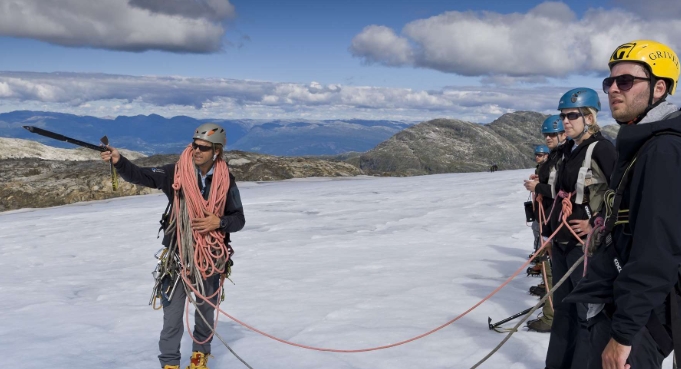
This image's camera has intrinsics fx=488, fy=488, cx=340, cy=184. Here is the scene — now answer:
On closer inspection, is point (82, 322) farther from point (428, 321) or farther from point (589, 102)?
point (589, 102)

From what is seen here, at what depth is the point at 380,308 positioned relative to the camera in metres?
7.52

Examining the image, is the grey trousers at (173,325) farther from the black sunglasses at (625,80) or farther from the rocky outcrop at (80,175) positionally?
the rocky outcrop at (80,175)

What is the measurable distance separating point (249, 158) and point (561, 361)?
33958 millimetres

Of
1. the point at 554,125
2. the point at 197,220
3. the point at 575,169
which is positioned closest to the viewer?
the point at 575,169

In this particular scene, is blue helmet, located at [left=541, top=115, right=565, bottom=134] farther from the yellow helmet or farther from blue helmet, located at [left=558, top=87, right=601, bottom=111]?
the yellow helmet

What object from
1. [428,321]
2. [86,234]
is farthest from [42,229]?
[428,321]

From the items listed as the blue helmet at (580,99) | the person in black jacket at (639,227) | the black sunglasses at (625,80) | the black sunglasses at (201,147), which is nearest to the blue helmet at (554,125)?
the blue helmet at (580,99)

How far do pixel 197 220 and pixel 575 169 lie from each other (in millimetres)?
3889

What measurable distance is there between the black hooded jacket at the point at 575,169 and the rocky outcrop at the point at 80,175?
25804 millimetres

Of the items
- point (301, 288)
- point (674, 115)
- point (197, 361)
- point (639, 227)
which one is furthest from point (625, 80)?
point (301, 288)

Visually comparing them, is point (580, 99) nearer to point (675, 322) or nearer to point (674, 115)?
point (674, 115)

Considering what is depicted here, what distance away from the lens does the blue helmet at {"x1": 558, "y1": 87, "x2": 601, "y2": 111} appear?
5059 mm

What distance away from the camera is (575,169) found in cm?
488

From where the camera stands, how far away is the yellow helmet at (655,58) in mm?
2869
